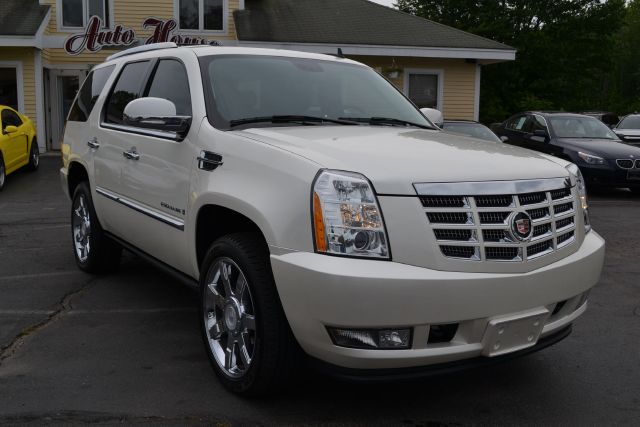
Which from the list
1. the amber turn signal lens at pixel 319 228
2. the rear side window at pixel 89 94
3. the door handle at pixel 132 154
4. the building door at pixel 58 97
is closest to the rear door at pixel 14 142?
the building door at pixel 58 97

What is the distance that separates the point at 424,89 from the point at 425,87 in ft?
0.24

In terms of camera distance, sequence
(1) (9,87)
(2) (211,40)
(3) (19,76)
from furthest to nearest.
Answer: (2) (211,40) < (1) (9,87) < (3) (19,76)

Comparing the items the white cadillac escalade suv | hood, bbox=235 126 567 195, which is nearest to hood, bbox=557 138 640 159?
the white cadillac escalade suv

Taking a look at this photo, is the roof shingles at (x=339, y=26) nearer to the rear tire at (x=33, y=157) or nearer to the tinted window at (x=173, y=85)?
the rear tire at (x=33, y=157)

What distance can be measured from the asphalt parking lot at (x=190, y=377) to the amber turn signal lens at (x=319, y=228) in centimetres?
94

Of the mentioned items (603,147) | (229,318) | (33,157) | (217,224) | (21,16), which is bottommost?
(33,157)

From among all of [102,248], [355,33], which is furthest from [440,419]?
[355,33]

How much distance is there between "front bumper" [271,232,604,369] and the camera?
286 centimetres

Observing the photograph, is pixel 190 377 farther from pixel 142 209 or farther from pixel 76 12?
pixel 76 12

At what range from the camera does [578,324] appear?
4902 millimetres

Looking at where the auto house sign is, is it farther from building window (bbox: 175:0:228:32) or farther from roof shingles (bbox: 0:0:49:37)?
roof shingles (bbox: 0:0:49:37)

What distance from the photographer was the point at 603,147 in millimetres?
12406

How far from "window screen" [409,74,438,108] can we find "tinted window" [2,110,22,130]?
1170 centimetres

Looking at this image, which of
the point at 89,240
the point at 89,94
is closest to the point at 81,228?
the point at 89,240
